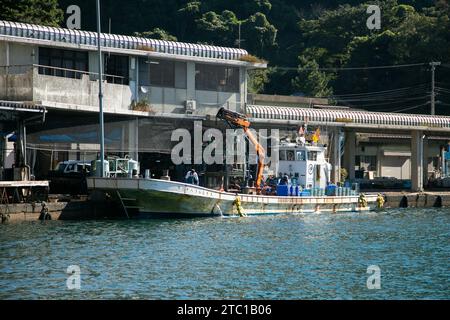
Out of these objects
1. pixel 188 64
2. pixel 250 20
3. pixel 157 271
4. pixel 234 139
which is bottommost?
pixel 157 271

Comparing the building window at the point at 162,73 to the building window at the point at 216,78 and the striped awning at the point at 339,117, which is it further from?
the striped awning at the point at 339,117

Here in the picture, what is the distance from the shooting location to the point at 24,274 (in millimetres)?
25922

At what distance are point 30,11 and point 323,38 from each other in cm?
3980

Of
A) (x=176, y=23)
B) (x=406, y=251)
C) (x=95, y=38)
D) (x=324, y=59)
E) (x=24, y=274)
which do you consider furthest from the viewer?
(x=176, y=23)

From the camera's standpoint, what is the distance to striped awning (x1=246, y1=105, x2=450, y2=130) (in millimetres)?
52000

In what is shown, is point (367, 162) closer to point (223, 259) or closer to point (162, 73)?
point (162, 73)

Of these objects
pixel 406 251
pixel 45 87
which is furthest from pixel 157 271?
pixel 45 87

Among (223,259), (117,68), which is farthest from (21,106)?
(223,259)

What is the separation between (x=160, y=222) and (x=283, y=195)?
8045 mm

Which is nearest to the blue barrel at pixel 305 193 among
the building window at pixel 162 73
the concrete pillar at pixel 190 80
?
the concrete pillar at pixel 190 80

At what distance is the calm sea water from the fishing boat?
3.70ft

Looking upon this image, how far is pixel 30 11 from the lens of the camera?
6284 centimetres

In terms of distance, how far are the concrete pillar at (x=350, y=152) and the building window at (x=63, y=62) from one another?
69.8 ft

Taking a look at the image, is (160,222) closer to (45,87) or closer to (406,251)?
(45,87)
